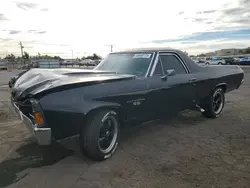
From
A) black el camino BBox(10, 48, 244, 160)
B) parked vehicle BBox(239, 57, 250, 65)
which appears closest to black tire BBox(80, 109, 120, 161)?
black el camino BBox(10, 48, 244, 160)

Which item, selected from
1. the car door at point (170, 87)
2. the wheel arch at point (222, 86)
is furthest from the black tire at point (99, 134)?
the wheel arch at point (222, 86)

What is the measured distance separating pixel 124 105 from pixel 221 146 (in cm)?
181

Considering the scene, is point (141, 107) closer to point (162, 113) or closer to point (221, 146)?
point (162, 113)

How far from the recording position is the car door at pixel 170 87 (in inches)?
157

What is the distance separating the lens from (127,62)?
4312mm

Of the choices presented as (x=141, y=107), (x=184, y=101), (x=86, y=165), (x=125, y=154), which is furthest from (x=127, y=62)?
(x=86, y=165)

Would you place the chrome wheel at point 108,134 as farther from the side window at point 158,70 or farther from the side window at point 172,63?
the side window at point 172,63

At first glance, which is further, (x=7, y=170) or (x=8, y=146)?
(x=8, y=146)

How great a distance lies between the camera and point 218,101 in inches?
225

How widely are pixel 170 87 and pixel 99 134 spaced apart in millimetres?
1710

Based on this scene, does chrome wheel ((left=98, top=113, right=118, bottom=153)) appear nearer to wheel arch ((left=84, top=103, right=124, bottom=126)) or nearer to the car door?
wheel arch ((left=84, top=103, right=124, bottom=126))

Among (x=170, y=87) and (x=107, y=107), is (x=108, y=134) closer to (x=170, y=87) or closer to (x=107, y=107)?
(x=107, y=107)

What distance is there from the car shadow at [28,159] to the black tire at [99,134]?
1.90ft


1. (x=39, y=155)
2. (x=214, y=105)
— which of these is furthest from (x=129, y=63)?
(x=214, y=105)
